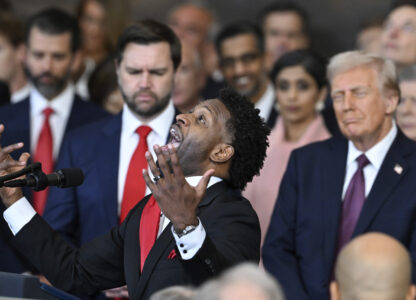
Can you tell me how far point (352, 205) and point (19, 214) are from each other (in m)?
1.59

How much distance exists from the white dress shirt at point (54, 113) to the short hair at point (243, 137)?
180 cm

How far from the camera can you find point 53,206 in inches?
167

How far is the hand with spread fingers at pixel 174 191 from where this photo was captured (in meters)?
2.71

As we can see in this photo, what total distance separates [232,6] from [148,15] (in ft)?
2.83

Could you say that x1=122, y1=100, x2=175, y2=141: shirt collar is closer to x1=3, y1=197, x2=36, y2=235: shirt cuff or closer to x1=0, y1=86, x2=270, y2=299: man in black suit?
x1=0, y1=86, x2=270, y2=299: man in black suit

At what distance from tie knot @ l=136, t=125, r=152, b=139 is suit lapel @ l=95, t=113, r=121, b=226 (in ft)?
0.36

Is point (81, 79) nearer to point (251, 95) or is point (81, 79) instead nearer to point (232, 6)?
point (251, 95)

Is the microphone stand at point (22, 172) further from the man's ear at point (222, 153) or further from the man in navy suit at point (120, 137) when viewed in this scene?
the man in navy suit at point (120, 137)

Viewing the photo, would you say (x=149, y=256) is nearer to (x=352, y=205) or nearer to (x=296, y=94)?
(x=352, y=205)

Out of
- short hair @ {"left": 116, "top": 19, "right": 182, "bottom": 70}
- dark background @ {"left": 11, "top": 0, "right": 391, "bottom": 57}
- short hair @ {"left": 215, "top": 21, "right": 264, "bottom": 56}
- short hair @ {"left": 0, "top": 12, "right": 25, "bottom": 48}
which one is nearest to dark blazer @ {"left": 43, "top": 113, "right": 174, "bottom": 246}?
short hair @ {"left": 116, "top": 19, "right": 182, "bottom": 70}

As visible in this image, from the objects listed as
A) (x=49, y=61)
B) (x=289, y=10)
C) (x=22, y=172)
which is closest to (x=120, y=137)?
(x=49, y=61)

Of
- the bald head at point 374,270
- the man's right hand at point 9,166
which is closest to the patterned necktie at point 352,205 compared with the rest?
the man's right hand at point 9,166

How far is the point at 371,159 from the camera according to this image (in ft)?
13.8

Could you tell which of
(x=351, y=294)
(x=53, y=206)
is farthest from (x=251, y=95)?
(x=351, y=294)
